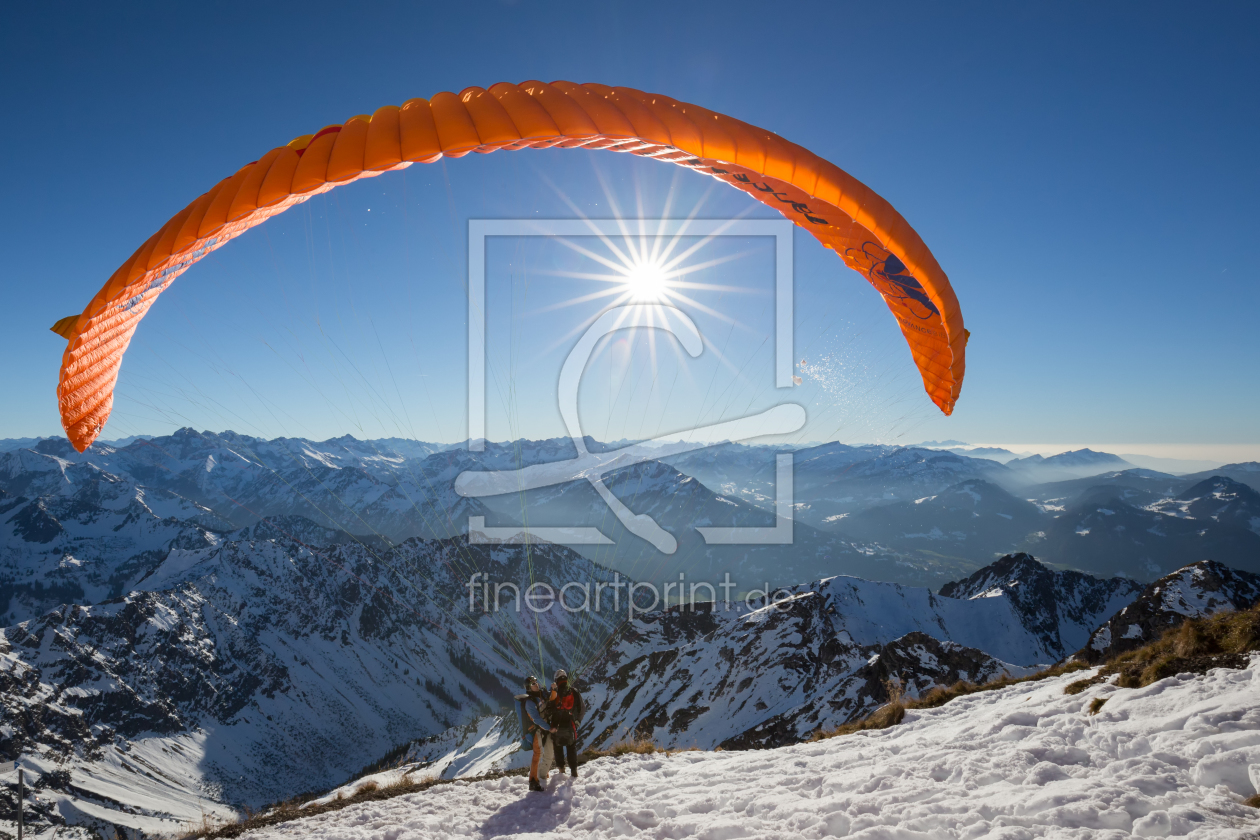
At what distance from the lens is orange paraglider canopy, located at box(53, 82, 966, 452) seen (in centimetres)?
785

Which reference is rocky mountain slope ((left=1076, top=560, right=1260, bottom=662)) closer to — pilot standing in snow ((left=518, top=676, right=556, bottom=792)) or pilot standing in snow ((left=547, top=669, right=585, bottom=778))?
pilot standing in snow ((left=547, top=669, right=585, bottom=778))

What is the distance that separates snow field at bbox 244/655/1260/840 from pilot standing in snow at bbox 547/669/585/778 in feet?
1.04

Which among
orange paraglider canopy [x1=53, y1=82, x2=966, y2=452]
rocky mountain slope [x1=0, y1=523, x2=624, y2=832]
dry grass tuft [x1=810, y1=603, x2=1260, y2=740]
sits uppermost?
orange paraglider canopy [x1=53, y1=82, x2=966, y2=452]

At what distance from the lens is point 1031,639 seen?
329 feet

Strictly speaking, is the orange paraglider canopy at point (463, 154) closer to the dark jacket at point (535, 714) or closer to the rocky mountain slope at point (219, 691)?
the dark jacket at point (535, 714)

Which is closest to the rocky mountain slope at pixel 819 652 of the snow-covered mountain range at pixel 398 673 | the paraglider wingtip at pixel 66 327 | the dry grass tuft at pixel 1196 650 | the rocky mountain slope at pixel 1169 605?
the snow-covered mountain range at pixel 398 673

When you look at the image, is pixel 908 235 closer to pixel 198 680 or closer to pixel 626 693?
pixel 626 693

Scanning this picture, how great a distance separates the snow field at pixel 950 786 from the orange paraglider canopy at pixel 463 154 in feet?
18.3

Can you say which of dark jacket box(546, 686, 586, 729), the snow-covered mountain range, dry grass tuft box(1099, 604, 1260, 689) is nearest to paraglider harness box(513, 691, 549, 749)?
dark jacket box(546, 686, 586, 729)

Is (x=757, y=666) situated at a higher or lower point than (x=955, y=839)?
lower

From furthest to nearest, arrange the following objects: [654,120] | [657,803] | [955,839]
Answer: [654,120]
[657,803]
[955,839]

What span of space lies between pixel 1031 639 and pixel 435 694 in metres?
163

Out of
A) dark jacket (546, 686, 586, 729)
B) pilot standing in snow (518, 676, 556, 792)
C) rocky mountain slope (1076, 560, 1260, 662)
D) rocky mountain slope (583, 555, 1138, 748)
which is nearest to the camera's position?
pilot standing in snow (518, 676, 556, 792)

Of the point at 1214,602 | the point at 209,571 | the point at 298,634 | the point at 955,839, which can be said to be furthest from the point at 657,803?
the point at 209,571
